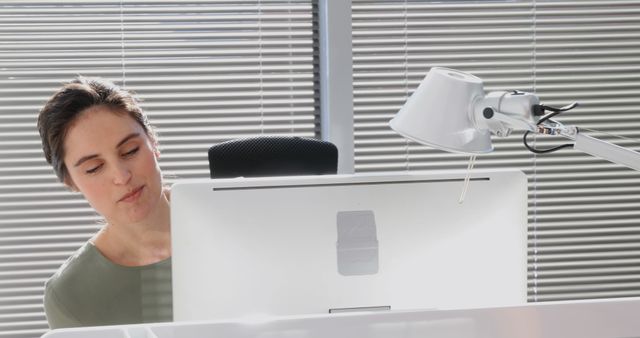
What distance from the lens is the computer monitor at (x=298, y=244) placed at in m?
1.25

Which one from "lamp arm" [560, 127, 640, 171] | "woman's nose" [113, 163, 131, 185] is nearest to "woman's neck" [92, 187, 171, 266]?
"woman's nose" [113, 163, 131, 185]

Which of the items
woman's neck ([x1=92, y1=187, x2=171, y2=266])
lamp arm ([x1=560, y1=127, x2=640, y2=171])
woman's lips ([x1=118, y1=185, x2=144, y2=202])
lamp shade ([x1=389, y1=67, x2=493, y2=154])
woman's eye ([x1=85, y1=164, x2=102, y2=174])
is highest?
lamp shade ([x1=389, y1=67, x2=493, y2=154])

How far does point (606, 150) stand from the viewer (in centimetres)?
113

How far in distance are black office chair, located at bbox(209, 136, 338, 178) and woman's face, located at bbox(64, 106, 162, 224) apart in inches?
6.9

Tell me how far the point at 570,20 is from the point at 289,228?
Result: 103 inches

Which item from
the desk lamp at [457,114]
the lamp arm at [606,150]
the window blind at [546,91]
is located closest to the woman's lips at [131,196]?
the desk lamp at [457,114]

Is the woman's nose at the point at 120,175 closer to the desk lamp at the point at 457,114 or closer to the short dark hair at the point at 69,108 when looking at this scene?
the short dark hair at the point at 69,108

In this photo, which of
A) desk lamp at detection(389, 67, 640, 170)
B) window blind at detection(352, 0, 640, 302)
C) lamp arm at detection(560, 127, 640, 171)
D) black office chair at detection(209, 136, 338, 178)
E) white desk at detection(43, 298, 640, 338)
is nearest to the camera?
white desk at detection(43, 298, 640, 338)

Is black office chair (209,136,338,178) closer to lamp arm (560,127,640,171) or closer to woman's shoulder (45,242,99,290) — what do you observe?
woman's shoulder (45,242,99,290)

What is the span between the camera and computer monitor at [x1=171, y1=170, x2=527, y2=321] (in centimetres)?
125

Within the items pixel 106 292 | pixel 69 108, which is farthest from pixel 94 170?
pixel 106 292

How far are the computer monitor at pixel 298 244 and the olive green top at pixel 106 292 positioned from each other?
702 millimetres

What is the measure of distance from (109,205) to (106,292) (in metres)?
0.21

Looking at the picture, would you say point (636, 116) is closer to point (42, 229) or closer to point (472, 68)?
point (472, 68)
